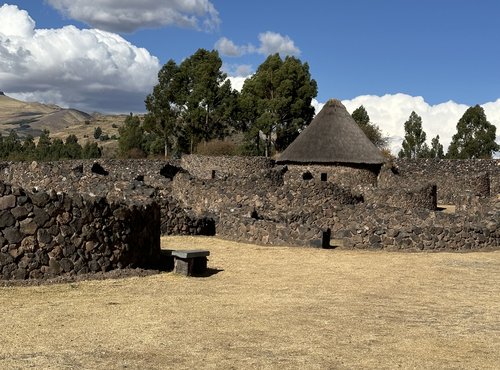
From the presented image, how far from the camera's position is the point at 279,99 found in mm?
66875

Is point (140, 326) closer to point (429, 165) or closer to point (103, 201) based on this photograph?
point (103, 201)

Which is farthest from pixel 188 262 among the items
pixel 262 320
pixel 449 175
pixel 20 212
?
pixel 449 175

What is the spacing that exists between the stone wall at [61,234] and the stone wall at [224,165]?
3426 cm

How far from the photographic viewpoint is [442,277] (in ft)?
46.1

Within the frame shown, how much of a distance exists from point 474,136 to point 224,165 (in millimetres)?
39138

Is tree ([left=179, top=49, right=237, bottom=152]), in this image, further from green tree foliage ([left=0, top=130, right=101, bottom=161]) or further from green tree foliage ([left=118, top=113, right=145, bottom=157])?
green tree foliage ([left=0, top=130, right=101, bottom=161])

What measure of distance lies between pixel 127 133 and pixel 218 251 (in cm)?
8077

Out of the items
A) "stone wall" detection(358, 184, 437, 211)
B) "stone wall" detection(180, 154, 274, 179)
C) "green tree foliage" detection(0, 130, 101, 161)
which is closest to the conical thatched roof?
"stone wall" detection(180, 154, 274, 179)

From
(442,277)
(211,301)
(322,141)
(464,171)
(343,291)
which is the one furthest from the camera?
(464,171)

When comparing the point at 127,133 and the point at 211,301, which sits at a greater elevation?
the point at 127,133

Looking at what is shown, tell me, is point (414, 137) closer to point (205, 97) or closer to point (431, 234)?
point (205, 97)

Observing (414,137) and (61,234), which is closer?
(61,234)

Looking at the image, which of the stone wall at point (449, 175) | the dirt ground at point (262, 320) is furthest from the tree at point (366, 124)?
the dirt ground at point (262, 320)

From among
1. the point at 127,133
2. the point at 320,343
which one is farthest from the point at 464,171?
the point at 127,133
